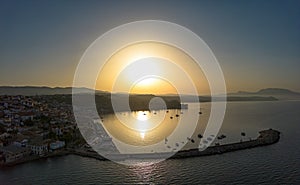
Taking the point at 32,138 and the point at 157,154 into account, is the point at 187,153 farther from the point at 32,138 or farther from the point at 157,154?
the point at 32,138

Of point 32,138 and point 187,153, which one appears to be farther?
point 32,138

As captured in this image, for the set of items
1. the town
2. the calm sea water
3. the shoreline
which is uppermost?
the town

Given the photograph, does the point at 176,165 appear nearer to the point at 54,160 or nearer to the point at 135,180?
the point at 135,180

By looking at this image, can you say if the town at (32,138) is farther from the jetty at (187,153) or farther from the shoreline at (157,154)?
the jetty at (187,153)

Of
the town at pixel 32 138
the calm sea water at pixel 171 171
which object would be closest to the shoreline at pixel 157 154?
the town at pixel 32 138

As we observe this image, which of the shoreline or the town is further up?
the town

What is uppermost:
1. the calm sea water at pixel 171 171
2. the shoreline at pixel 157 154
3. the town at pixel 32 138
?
the town at pixel 32 138

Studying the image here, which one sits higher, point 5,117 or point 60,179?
point 5,117

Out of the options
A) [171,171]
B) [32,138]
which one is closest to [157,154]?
[171,171]

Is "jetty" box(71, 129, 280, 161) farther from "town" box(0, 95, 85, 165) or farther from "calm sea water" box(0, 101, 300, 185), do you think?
"town" box(0, 95, 85, 165)

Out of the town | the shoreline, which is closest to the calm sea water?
the shoreline

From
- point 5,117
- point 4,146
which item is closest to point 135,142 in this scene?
point 4,146
